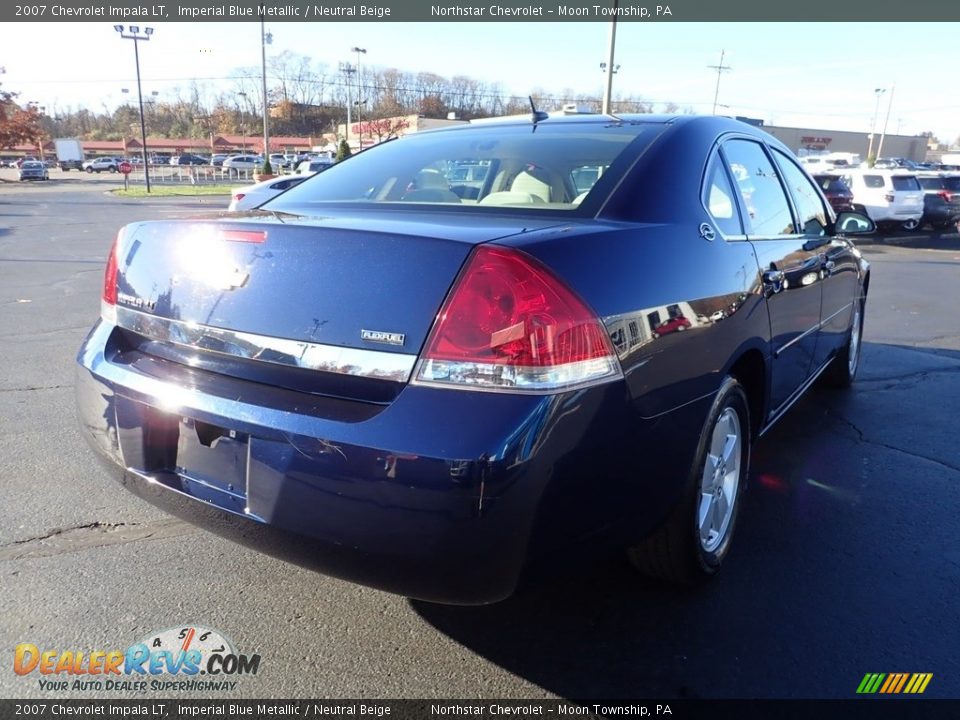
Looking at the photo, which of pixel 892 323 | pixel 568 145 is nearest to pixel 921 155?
pixel 892 323

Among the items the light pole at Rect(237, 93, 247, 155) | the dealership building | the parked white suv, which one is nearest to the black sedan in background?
the light pole at Rect(237, 93, 247, 155)

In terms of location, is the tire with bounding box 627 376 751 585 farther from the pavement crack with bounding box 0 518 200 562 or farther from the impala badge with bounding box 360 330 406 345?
the pavement crack with bounding box 0 518 200 562

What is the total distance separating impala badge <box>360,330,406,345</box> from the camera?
1.75 meters

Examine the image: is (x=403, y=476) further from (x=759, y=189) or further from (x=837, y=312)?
(x=837, y=312)

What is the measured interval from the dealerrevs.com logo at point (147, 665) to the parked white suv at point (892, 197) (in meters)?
20.4

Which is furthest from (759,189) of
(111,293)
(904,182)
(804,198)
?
(904,182)

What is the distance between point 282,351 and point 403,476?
1.65ft

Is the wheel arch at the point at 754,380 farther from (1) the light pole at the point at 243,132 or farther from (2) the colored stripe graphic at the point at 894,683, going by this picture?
(1) the light pole at the point at 243,132

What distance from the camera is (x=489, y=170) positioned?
9.74 ft

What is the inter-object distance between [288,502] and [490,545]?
52 centimetres

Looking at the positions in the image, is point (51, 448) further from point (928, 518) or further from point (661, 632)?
point (928, 518)

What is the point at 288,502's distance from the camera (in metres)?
1.79

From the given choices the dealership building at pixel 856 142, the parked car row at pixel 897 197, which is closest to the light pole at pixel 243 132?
the dealership building at pixel 856 142

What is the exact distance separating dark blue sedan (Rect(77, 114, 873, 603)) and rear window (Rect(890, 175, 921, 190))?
1955 cm
